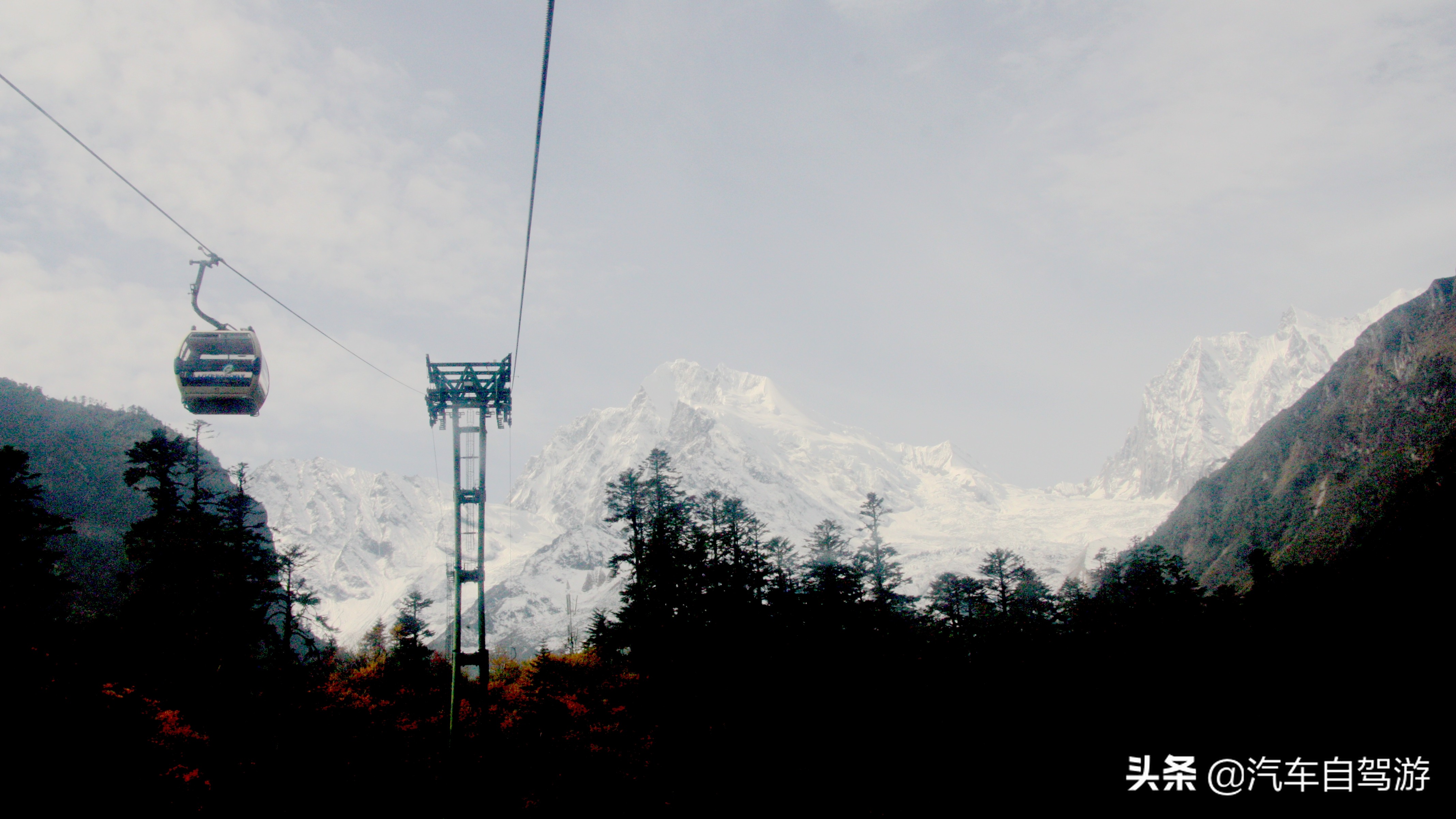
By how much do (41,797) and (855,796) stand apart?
2738cm

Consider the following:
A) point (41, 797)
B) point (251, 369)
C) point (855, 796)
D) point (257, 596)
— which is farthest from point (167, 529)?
point (855, 796)

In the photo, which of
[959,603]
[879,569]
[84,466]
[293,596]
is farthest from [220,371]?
[84,466]

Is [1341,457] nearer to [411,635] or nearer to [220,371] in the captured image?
[411,635]

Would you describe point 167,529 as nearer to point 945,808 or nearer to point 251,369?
point 251,369

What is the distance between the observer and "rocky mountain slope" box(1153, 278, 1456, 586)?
91250 millimetres

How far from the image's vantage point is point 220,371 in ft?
57.5

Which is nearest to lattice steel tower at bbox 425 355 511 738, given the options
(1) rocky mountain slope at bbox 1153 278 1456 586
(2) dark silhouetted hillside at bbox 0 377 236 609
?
(2) dark silhouetted hillside at bbox 0 377 236 609

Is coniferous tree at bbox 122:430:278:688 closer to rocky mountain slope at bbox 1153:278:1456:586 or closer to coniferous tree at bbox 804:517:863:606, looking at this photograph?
coniferous tree at bbox 804:517:863:606

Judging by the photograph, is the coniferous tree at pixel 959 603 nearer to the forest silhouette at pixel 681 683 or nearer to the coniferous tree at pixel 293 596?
the forest silhouette at pixel 681 683

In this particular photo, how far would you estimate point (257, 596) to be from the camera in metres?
36.2

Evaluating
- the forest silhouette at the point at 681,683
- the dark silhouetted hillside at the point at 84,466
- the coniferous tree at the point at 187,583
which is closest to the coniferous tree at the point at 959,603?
the forest silhouette at the point at 681,683

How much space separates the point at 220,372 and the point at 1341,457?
5530 inches

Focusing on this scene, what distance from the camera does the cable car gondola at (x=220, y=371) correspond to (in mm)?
17375

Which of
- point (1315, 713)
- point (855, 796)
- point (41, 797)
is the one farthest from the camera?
point (1315, 713)
